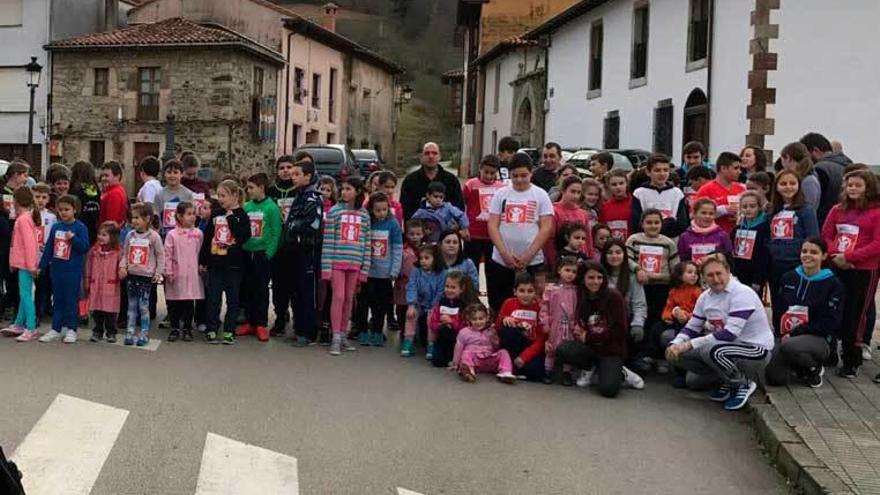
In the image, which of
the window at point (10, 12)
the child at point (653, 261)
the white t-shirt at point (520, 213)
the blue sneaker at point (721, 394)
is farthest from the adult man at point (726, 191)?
the window at point (10, 12)

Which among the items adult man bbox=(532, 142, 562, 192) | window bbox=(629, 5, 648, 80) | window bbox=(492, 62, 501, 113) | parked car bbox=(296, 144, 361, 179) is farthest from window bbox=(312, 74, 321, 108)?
adult man bbox=(532, 142, 562, 192)

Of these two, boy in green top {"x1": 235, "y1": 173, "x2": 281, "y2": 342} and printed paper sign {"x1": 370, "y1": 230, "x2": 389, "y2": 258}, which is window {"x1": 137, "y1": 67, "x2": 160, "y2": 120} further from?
printed paper sign {"x1": 370, "y1": 230, "x2": 389, "y2": 258}

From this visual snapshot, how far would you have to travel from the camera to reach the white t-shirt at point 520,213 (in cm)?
862

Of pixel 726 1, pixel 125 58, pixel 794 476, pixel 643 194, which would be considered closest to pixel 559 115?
pixel 726 1

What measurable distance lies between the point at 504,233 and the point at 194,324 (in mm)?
3490

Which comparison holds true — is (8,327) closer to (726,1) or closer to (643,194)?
(643,194)

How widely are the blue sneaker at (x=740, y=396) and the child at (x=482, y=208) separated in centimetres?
293

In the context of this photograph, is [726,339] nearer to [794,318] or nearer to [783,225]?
[794,318]

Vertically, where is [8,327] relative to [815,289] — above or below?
below

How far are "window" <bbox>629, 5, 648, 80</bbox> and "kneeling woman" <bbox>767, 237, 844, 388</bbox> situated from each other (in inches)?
702

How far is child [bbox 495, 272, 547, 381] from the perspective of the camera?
7.99 m

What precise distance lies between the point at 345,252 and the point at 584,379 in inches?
98.8

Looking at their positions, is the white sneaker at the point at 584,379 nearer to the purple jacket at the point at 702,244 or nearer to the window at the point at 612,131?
the purple jacket at the point at 702,244

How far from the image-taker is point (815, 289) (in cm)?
756
